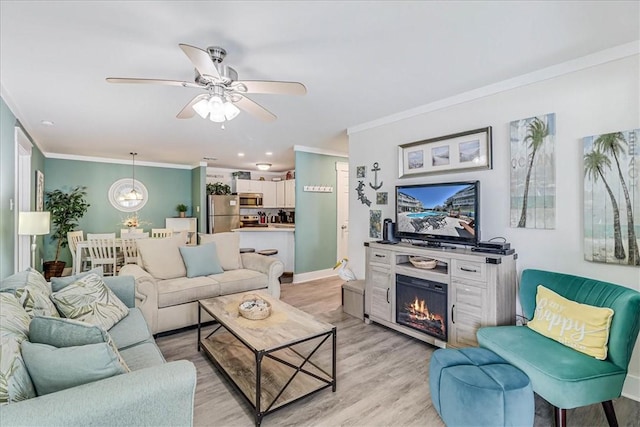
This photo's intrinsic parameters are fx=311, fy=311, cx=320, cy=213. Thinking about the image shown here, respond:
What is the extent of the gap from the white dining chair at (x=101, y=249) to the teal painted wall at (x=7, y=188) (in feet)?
4.77

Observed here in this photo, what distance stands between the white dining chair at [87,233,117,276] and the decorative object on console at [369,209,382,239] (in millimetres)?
4052

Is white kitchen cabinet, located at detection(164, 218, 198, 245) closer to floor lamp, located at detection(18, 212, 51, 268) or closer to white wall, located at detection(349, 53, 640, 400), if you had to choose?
floor lamp, located at detection(18, 212, 51, 268)

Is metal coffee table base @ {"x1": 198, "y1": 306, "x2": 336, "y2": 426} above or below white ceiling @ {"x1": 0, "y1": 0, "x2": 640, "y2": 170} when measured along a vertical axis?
below

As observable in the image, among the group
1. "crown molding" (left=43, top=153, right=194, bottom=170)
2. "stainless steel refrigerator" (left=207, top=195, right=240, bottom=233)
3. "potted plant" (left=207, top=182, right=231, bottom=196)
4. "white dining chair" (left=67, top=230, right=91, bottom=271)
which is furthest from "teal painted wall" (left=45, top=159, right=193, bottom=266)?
"white dining chair" (left=67, top=230, right=91, bottom=271)

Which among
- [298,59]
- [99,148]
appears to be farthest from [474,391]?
[99,148]

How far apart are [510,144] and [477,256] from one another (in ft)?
3.49

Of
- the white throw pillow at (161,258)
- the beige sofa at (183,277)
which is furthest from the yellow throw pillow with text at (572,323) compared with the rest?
the white throw pillow at (161,258)

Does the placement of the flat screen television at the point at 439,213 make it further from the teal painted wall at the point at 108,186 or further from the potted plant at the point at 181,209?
the teal painted wall at the point at 108,186

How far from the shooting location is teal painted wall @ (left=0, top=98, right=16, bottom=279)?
2930 millimetres

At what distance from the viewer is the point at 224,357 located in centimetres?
263

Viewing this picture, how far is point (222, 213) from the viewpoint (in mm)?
7438

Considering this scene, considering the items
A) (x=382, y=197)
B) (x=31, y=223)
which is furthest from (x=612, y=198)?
(x=31, y=223)

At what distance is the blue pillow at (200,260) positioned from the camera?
3752 mm

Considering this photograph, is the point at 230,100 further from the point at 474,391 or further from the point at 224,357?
the point at 474,391
